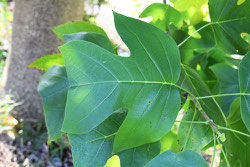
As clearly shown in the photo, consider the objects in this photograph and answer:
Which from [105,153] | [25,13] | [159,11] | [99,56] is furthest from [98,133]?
[25,13]

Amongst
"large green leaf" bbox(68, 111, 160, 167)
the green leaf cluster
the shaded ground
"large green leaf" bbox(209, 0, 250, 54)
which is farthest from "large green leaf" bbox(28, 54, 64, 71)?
the shaded ground

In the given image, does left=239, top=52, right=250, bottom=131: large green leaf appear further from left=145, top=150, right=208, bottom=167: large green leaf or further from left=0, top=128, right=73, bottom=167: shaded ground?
left=0, top=128, right=73, bottom=167: shaded ground

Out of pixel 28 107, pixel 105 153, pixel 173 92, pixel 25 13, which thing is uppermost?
pixel 173 92

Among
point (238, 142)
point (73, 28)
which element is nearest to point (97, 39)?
point (73, 28)

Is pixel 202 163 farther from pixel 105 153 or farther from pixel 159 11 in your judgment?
pixel 159 11

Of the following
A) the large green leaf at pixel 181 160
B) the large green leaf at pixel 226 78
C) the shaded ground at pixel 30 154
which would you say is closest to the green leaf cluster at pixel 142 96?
the large green leaf at pixel 181 160

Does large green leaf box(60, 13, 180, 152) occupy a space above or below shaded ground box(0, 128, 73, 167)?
above
